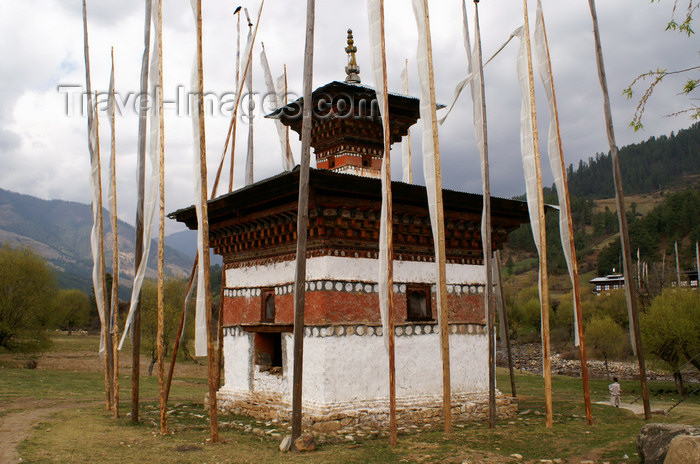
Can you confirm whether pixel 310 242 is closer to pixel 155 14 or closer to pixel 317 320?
pixel 317 320

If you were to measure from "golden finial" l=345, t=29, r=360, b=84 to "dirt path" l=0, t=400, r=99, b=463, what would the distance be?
12.3m

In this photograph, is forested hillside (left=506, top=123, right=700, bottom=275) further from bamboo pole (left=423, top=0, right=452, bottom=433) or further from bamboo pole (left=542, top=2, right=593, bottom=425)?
bamboo pole (left=423, top=0, right=452, bottom=433)

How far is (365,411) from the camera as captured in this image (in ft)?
40.5

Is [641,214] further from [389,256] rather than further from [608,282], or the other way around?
[389,256]

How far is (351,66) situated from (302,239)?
360 inches

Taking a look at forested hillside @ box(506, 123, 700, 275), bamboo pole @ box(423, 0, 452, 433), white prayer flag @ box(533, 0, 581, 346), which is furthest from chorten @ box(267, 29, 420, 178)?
forested hillside @ box(506, 123, 700, 275)

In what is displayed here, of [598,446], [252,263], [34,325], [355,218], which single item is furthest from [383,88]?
[34,325]

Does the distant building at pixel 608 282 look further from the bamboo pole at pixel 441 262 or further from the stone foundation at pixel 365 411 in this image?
the bamboo pole at pixel 441 262

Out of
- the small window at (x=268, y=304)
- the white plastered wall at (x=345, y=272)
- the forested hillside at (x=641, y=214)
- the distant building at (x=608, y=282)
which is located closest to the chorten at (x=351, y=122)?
the white plastered wall at (x=345, y=272)

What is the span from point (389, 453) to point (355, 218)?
5112 mm

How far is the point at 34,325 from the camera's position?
36344 millimetres

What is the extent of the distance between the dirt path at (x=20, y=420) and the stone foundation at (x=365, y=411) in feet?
14.8

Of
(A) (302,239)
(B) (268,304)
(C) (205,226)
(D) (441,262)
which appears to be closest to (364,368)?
(B) (268,304)

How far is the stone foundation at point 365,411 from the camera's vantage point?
1201 cm
